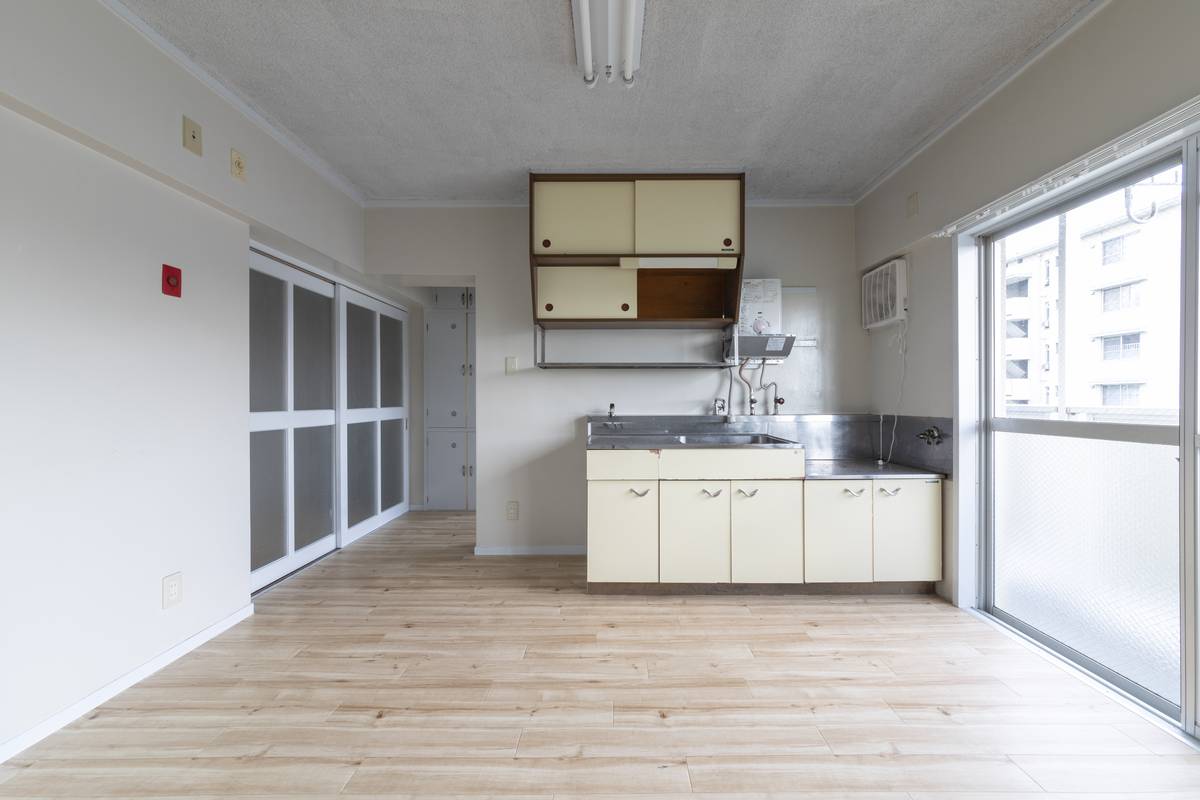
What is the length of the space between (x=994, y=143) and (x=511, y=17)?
204 cm

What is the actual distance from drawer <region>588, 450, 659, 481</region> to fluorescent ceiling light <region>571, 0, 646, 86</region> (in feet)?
5.68

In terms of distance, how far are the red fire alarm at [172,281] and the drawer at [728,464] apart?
2285mm

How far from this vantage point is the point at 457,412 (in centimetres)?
545

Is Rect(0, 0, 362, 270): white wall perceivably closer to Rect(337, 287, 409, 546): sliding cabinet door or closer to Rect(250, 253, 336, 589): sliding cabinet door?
Rect(250, 253, 336, 589): sliding cabinet door

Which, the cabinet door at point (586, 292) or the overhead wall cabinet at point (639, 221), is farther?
the cabinet door at point (586, 292)

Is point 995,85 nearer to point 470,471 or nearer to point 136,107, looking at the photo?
point 136,107

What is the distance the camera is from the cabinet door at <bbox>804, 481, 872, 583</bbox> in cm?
300

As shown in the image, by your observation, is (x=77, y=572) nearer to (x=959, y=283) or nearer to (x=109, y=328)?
→ (x=109, y=328)

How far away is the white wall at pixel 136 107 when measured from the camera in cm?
165

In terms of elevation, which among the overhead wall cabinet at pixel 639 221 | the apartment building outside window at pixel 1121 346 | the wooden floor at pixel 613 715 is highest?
the overhead wall cabinet at pixel 639 221

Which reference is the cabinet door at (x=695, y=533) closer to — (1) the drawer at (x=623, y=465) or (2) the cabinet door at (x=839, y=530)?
(1) the drawer at (x=623, y=465)

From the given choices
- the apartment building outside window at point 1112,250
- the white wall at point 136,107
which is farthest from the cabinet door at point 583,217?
Answer: the apartment building outside window at point 1112,250

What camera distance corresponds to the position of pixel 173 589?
2.31 metres

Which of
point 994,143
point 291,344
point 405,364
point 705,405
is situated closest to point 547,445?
point 705,405
